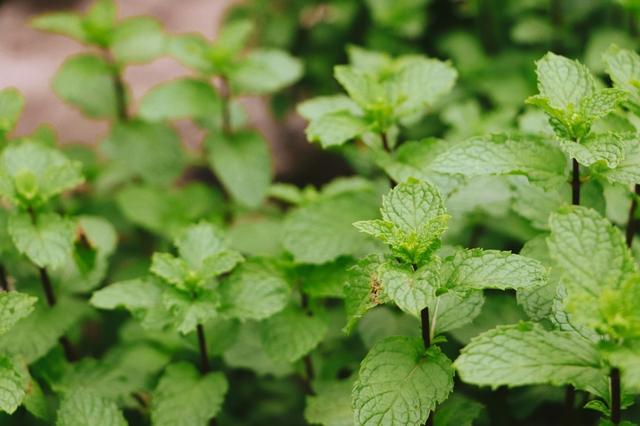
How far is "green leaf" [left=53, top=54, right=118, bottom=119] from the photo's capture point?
2369 millimetres

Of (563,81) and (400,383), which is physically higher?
(563,81)

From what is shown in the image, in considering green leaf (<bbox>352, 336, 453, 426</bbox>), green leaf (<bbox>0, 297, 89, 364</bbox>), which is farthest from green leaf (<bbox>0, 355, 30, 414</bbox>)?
green leaf (<bbox>352, 336, 453, 426</bbox>)

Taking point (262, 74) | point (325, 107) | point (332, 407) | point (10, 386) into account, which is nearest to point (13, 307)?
point (10, 386)

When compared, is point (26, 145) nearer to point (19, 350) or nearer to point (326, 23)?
point (19, 350)

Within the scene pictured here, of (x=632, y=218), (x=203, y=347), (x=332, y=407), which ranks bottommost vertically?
(x=332, y=407)

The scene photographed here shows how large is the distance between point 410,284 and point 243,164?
44.5 inches

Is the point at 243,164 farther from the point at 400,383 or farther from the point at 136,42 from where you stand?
the point at 400,383

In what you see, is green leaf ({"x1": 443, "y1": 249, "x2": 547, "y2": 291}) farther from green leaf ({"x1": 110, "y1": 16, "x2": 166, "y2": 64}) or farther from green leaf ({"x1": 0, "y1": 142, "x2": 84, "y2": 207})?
green leaf ({"x1": 110, "y1": 16, "x2": 166, "y2": 64})

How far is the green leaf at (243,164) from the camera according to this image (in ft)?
7.18

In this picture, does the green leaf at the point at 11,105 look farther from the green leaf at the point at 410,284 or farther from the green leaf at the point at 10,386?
the green leaf at the point at 410,284

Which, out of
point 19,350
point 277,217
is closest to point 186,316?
point 19,350

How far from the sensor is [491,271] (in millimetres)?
1274

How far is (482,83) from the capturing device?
249cm

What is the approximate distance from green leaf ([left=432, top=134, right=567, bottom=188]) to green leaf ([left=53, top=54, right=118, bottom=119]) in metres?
1.46
